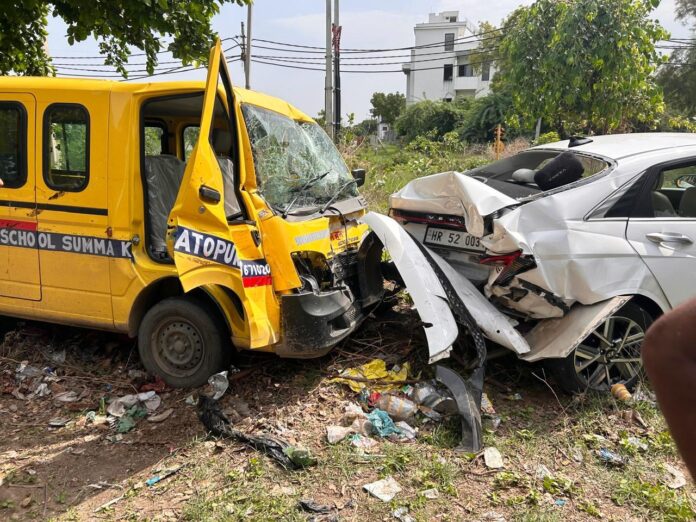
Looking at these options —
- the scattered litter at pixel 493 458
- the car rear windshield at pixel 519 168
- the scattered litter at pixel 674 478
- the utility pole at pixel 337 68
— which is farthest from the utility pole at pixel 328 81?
the scattered litter at pixel 674 478

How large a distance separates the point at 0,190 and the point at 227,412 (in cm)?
250

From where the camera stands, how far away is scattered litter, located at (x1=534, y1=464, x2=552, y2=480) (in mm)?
3078

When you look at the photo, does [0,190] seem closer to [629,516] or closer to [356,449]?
[356,449]

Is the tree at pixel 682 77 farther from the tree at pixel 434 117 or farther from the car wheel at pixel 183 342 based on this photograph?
the car wheel at pixel 183 342

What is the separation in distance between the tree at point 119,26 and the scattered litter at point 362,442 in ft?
15.3

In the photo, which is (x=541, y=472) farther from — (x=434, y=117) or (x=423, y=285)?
(x=434, y=117)

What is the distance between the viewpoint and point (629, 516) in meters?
2.80

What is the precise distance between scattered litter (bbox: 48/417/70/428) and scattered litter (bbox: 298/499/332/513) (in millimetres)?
1924

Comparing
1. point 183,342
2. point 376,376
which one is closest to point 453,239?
point 376,376

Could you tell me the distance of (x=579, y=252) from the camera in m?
3.56

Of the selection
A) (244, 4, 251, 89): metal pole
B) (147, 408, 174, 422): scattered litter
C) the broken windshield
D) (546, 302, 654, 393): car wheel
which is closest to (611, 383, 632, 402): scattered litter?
(546, 302, 654, 393): car wheel

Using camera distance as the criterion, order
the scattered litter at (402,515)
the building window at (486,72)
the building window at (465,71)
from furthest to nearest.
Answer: the building window at (465,71) → the building window at (486,72) → the scattered litter at (402,515)

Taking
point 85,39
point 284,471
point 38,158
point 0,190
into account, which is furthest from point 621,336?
point 85,39

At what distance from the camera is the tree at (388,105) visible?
5278 cm
